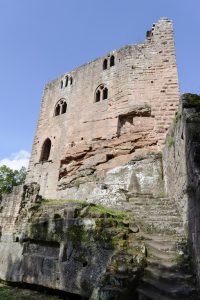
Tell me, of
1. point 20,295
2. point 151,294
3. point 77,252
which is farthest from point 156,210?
point 20,295

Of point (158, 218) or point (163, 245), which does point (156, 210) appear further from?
point (163, 245)

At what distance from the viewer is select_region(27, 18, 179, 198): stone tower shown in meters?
13.9

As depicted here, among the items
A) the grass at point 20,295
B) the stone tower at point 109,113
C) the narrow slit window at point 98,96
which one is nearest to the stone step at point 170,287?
the grass at point 20,295

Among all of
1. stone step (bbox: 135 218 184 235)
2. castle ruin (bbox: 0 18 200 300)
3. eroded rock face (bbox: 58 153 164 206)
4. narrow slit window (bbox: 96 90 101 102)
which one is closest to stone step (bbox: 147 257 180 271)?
castle ruin (bbox: 0 18 200 300)

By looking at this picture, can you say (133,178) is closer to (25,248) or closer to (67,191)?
(67,191)

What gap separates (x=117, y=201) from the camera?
918 cm

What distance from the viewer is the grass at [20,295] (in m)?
6.01

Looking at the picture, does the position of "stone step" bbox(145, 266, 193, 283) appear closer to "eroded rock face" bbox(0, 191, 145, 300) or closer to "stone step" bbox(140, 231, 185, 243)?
"eroded rock face" bbox(0, 191, 145, 300)

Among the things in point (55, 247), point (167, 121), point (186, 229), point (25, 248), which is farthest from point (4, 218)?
point (167, 121)

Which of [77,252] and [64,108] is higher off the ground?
[64,108]

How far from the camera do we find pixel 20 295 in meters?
6.37

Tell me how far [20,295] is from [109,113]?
11.0 metres

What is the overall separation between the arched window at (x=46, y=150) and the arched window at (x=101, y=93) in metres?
4.56

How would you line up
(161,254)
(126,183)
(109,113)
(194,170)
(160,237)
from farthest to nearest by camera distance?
(109,113), (126,183), (160,237), (161,254), (194,170)
